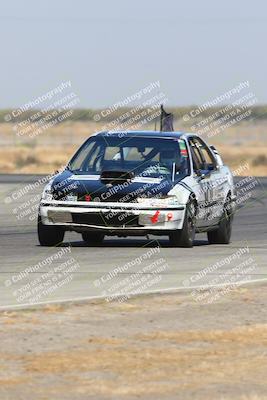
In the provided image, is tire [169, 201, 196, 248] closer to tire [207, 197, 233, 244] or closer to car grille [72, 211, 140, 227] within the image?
car grille [72, 211, 140, 227]

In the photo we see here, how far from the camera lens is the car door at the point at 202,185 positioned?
67.4 feet

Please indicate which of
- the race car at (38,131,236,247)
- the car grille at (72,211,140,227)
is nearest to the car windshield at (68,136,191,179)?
the race car at (38,131,236,247)

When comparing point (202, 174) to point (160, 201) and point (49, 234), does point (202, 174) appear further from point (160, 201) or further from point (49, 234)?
point (49, 234)

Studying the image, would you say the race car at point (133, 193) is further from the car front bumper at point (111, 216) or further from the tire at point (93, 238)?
the tire at point (93, 238)

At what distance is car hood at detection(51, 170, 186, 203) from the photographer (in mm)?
19547

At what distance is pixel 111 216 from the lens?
19.6 meters

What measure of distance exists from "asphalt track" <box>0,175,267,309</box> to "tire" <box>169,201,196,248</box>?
0.17 metres

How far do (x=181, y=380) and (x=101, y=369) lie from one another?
0.64 meters

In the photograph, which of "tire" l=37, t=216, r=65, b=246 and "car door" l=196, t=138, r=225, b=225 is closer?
"tire" l=37, t=216, r=65, b=246

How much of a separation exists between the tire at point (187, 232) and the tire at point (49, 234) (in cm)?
152

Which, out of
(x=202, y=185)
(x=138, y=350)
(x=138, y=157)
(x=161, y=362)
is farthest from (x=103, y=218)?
(x=161, y=362)

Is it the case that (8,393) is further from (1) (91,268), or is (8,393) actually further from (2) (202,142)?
(2) (202,142)

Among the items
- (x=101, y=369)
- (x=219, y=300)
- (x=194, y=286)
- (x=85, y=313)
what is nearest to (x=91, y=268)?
(x=194, y=286)

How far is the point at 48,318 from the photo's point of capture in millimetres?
12289
